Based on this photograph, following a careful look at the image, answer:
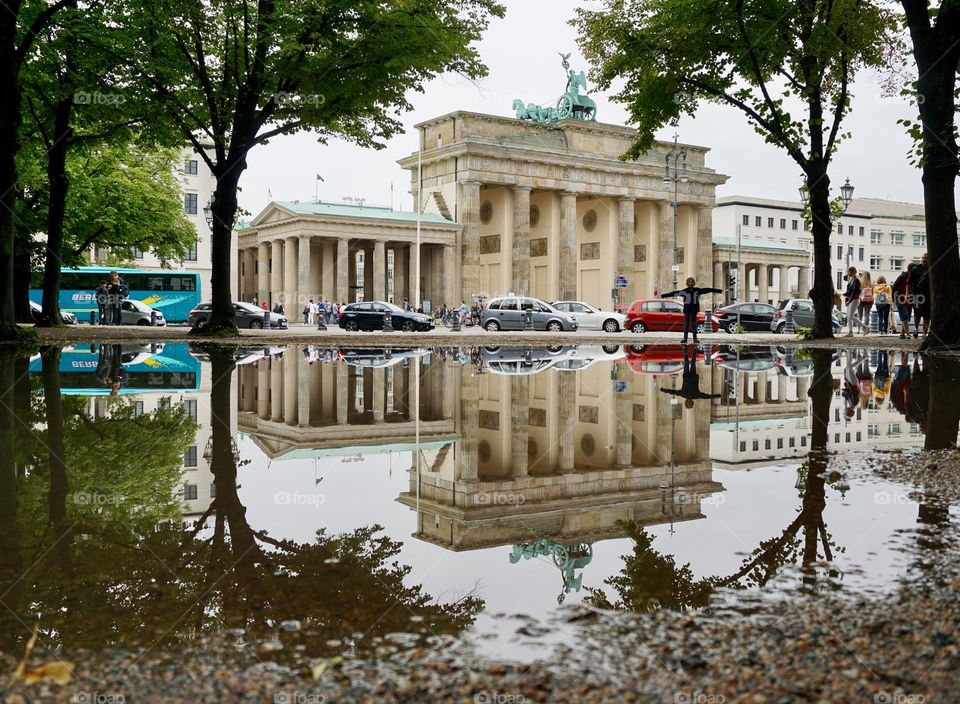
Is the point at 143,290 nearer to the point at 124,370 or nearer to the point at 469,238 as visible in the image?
the point at 469,238

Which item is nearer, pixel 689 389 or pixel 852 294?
pixel 689 389

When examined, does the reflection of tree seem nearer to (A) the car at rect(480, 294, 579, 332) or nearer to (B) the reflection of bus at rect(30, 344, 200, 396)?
(B) the reflection of bus at rect(30, 344, 200, 396)

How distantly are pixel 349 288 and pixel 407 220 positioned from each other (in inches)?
349

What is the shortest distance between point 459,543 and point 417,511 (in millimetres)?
625

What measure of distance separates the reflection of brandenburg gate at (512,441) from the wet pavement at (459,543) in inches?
1.6

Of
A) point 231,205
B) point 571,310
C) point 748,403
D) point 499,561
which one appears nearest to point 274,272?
point 571,310

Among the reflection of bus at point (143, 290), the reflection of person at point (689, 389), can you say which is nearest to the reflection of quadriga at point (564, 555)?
the reflection of person at point (689, 389)

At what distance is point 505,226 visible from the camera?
74.1 meters

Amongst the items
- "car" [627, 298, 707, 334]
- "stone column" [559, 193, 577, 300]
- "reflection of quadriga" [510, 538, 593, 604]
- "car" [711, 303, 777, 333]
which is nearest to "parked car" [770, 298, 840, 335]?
"car" [711, 303, 777, 333]

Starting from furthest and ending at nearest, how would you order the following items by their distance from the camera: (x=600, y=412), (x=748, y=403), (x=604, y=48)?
(x=604, y=48)
(x=748, y=403)
(x=600, y=412)

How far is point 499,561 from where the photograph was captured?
3.92 metres

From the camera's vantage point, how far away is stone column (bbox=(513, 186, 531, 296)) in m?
72.8

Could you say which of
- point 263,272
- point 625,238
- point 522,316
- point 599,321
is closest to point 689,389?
point 522,316

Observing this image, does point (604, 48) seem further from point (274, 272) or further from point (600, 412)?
point (274, 272)
